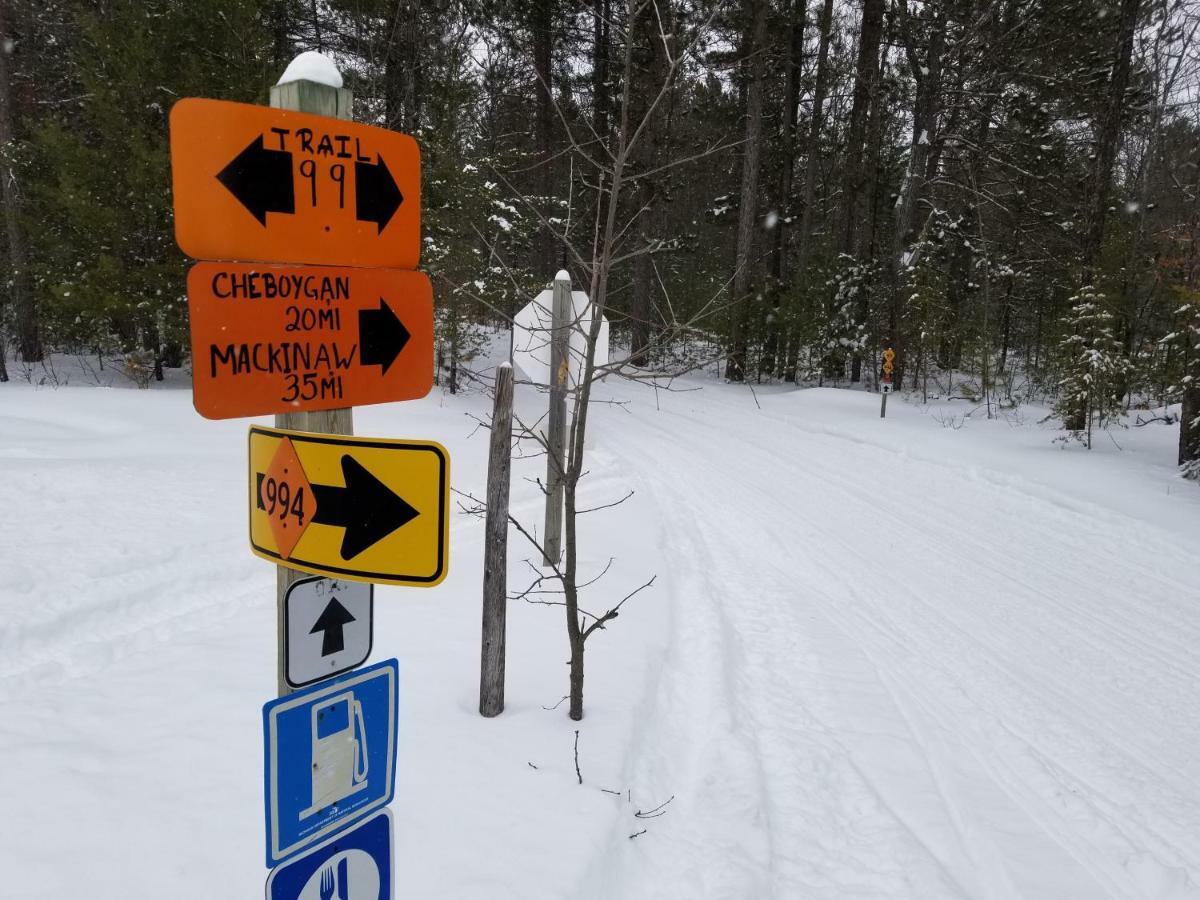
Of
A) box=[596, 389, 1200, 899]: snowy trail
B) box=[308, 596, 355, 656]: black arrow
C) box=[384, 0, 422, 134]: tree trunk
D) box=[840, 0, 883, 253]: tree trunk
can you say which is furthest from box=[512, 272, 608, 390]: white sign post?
box=[840, 0, 883, 253]: tree trunk

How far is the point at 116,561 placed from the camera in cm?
568

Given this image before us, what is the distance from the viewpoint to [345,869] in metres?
1.76

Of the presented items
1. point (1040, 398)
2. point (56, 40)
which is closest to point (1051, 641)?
point (1040, 398)

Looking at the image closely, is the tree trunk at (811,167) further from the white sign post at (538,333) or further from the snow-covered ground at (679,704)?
the white sign post at (538,333)

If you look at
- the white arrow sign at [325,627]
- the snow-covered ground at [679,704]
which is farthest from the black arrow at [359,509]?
the snow-covered ground at [679,704]

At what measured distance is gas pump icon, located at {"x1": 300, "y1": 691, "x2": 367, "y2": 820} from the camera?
1.71 m

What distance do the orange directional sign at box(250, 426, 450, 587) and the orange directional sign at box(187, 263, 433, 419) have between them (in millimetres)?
134

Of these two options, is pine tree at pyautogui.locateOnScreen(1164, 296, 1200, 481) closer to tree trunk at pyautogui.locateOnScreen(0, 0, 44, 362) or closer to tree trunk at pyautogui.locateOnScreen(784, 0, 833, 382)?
tree trunk at pyautogui.locateOnScreen(784, 0, 833, 382)

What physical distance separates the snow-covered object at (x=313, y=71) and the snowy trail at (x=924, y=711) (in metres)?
2.99

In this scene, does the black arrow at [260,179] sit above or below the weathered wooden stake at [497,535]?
above

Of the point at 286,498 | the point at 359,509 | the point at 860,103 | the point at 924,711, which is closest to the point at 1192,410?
the point at 924,711

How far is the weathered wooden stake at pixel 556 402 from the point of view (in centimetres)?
480

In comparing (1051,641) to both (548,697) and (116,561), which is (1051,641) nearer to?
(548,697)

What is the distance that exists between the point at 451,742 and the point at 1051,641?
14.3ft
